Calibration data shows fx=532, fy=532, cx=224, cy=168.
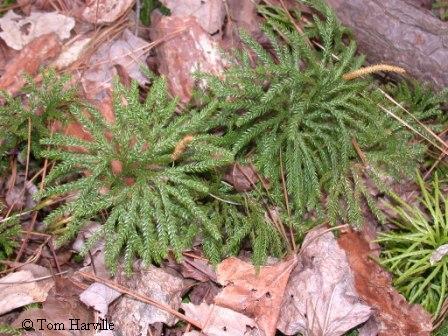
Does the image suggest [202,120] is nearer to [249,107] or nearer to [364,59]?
[249,107]

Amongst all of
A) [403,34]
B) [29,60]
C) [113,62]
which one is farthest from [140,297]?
[403,34]

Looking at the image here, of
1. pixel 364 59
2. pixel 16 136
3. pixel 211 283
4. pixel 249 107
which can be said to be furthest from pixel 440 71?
pixel 16 136

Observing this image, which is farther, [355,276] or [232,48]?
[232,48]

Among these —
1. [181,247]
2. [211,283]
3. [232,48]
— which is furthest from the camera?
[232,48]

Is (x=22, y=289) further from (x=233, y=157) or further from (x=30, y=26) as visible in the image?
(x=30, y=26)

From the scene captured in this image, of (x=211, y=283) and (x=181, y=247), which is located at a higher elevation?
(x=181, y=247)

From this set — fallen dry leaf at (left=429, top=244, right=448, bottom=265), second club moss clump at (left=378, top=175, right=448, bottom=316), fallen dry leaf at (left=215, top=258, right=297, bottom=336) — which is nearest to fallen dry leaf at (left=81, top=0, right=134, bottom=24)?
fallen dry leaf at (left=215, top=258, right=297, bottom=336)

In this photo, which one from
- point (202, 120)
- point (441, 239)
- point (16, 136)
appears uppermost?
point (202, 120)
